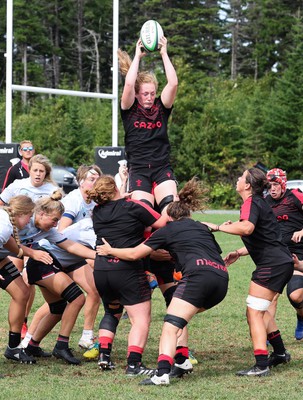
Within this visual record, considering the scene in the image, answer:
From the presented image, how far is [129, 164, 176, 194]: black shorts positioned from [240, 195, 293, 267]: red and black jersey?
102 centimetres

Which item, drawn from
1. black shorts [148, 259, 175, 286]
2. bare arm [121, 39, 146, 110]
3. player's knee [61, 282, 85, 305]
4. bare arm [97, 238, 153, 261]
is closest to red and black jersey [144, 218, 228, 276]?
bare arm [97, 238, 153, 261]

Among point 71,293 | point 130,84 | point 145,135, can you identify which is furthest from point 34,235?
point 130,84

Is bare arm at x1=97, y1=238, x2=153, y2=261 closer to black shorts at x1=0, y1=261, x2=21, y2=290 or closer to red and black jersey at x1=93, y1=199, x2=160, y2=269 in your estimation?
red and black jersey at x1=93, y1=199, x2=160, y2=269

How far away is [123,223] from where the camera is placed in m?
7.16

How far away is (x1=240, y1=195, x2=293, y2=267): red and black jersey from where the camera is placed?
715 cm

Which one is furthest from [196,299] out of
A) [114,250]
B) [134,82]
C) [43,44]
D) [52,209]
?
[43,44]

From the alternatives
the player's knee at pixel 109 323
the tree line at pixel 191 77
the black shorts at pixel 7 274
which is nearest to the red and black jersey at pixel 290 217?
the player's knee at pixel 109 323

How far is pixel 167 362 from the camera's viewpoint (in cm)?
657

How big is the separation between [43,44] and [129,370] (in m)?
51.5

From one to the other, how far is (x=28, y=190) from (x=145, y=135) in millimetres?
2082

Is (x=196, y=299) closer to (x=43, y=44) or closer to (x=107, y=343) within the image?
(x=107, y=343)

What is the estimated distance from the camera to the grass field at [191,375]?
6.31 meters

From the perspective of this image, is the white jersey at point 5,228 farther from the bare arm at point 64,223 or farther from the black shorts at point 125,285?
the bare arm at point 64,223

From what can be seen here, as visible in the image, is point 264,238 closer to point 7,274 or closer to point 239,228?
point 239,228
